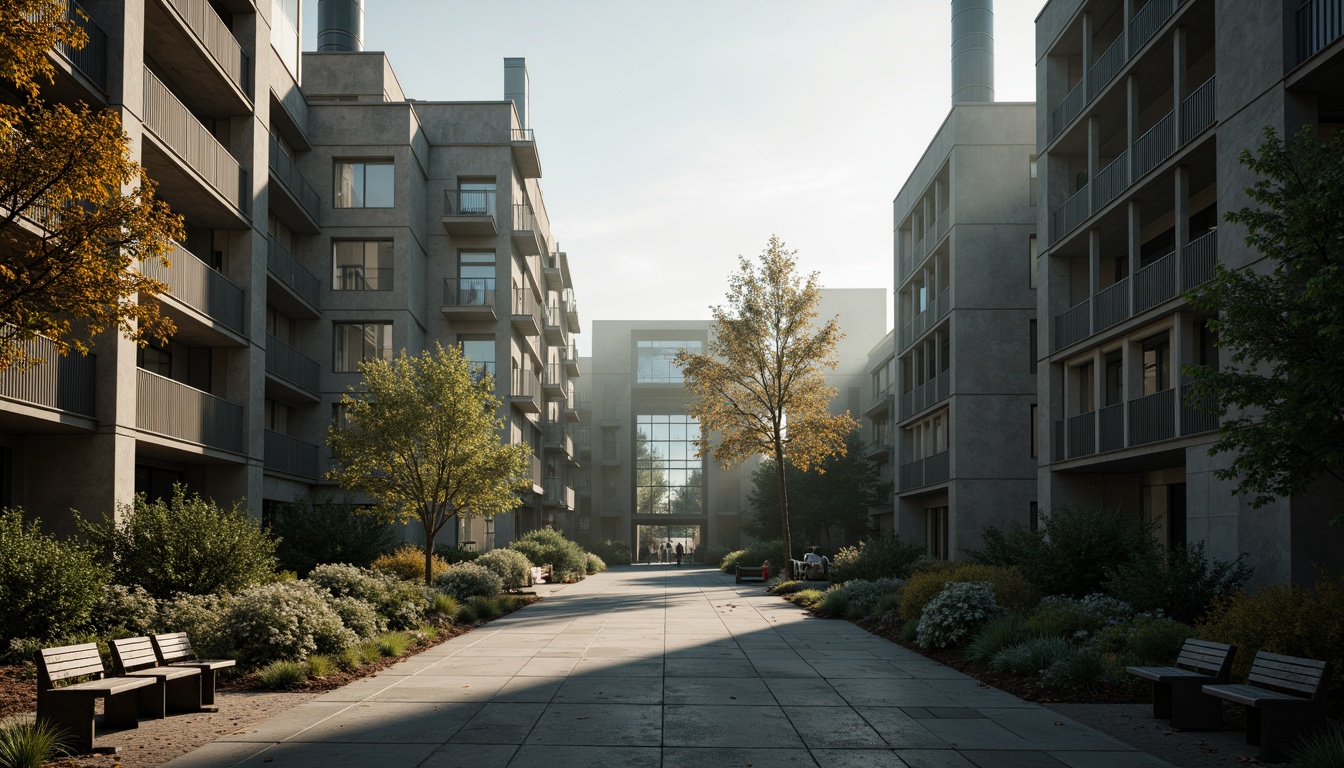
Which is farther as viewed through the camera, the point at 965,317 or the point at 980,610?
the point at 965,317

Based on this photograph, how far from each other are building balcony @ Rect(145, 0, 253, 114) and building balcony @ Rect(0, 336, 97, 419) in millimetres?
7564

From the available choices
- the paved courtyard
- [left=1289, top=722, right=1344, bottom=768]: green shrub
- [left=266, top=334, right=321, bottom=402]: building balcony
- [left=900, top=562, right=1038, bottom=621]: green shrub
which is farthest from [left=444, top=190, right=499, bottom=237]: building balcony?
[left=1289, top=722, right=1344, bottom=768]: green shrub

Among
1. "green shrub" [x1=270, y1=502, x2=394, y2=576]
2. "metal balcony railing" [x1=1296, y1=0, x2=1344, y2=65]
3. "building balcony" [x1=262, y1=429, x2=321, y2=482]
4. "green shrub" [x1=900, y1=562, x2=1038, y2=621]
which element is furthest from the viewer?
→ "building balcony" [x1=262, y1=429, x2=321, y2=482]

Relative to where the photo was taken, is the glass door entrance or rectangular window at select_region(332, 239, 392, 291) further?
the glass door entrance

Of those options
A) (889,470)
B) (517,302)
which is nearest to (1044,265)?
(517,302)

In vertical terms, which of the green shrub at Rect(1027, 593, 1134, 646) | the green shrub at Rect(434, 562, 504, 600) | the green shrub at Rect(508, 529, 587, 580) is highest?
the green shrub at Rect(1027, 593, 1134, 646)

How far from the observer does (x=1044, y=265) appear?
3033 cm

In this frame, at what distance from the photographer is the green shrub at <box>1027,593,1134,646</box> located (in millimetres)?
15219

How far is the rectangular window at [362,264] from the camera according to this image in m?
38.2

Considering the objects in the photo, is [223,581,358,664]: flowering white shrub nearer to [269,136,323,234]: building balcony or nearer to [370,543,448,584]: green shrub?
[370,543,448,584]: green shrub

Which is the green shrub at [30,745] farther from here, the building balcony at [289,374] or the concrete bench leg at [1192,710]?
the building balcony at [289,374]

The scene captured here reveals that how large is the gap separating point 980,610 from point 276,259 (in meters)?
24.1

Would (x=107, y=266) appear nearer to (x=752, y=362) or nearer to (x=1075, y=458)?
(x=1075, y=458)

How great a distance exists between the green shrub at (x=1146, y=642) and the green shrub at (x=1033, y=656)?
532 millimetres
